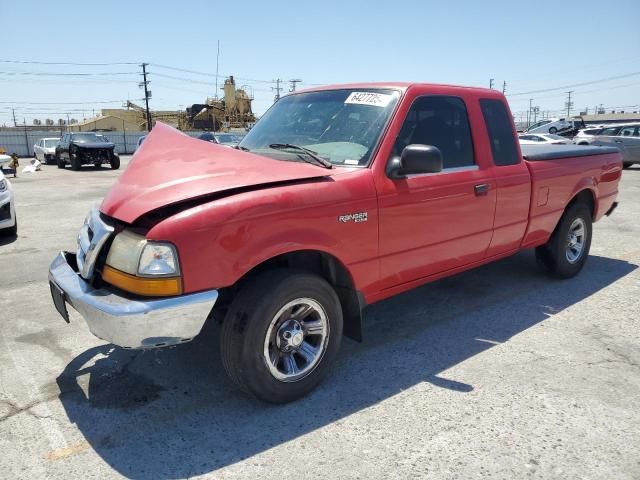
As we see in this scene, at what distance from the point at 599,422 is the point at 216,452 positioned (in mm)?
2111

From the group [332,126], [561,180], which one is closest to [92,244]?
[332,126]

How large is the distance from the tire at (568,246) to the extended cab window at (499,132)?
48.3 inches

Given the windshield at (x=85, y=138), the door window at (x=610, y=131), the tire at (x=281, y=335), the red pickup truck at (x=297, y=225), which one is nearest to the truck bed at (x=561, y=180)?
the red pickup truck at (x=297, y=225)

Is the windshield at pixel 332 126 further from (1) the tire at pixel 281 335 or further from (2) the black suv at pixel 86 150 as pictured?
(2) the black suv at pixel 86 150

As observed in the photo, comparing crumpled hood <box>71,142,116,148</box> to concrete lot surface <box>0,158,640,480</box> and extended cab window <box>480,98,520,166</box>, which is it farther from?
extended cab window <box>480,98,520,166</box>

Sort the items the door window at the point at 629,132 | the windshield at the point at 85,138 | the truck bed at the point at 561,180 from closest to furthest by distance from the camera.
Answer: the truck bed at the point at 561,180 < the door window at the point at 629,132 < the windshield at the point at 85,138

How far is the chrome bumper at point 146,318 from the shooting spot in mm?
2449

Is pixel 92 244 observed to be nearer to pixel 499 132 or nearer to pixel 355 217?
pixel 355 217

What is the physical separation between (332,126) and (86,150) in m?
20.9

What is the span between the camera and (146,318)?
2.45 m

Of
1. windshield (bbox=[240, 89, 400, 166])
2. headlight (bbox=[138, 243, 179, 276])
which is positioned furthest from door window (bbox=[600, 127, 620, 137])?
headlight (bbox=[138, 243, 179, 276])

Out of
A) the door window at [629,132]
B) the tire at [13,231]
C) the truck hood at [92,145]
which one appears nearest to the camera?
the tire at [13,231]

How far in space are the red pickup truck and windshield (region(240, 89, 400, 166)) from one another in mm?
12

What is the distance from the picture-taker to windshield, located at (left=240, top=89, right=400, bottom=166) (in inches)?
134
